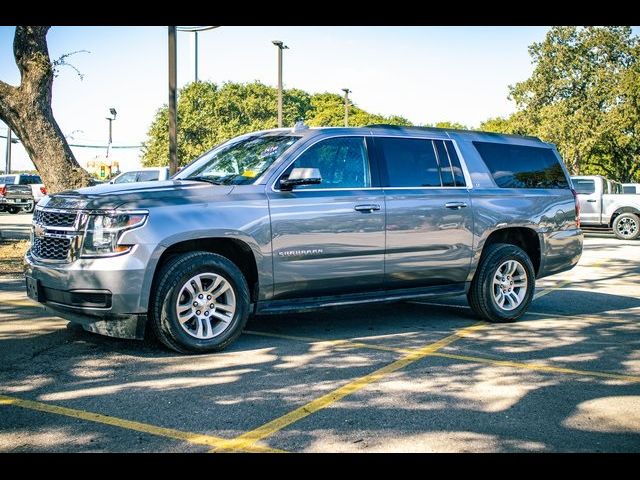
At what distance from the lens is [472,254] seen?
7.88 m

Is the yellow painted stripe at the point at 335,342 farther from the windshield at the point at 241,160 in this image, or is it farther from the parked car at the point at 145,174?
the parked car at the point at 145,174

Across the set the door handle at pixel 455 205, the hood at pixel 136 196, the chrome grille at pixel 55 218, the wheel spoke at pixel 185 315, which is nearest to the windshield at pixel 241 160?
the hood at pixel 136 196

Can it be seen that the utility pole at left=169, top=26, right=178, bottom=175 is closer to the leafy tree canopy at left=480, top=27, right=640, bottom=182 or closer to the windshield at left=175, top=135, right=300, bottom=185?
the windshield at left=175, top=135, right=300, bottom=185

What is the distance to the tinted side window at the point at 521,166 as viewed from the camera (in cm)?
826

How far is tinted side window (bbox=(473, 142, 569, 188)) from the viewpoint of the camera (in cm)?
826

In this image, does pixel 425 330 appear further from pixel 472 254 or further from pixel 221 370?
pixel 221 370

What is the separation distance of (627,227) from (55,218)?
19.3 metres

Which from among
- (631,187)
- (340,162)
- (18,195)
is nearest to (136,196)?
(340,162)

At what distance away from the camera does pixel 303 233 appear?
21.7 feet

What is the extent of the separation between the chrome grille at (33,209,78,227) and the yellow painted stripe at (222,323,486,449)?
8.64 feet

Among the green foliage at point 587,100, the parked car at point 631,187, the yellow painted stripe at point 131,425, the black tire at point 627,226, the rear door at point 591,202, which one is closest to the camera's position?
the yellow painted stripe at point 131,425

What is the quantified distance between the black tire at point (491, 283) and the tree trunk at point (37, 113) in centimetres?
768

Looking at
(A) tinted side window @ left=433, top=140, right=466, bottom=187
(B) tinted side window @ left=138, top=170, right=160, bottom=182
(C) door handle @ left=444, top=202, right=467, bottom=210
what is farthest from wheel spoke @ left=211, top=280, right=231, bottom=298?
(B) tinted side window @ left=138, top=170, right=160, bottom=182

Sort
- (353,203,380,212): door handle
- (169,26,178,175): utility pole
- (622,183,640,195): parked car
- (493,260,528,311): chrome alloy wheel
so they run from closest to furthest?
(353,203,380,212): door handle
(493,260,528,311): chrome alloy wheel
(169,26,178,175): utility pole
(622,183,640,195): parked car
